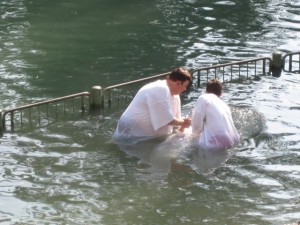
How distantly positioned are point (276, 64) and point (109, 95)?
14.7 ft

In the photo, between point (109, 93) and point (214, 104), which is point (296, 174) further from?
point (109, 93)

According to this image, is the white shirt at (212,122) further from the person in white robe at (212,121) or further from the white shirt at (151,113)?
the white shirt at (151,113)

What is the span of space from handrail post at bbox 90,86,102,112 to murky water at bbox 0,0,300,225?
0.93ft

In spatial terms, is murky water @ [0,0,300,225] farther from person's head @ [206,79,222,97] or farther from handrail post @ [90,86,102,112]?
person's head @ [206,79,222,97]

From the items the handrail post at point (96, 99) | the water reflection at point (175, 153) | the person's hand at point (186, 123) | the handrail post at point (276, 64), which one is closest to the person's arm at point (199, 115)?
the person's hand at point (186, 123)

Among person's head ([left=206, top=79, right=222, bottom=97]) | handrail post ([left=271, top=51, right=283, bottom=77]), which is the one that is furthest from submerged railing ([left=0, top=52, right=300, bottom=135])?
person's head ([left=206, top=79, right=222, bottom=97])

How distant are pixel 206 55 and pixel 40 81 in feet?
14.5

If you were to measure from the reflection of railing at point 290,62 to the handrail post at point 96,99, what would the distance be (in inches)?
192

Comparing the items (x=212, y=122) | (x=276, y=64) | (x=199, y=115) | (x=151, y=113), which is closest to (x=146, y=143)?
(x=151, y=113)

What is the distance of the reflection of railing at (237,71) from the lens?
17.9m

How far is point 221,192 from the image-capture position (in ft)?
39.2

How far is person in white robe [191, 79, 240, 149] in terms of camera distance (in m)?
13.2

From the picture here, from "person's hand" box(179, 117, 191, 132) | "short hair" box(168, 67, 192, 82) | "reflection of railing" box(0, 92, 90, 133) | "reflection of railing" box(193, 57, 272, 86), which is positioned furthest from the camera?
"reflection of railing" box(193, 57, 272, 86)

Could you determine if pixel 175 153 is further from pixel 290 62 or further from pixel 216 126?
pixel 290 62
